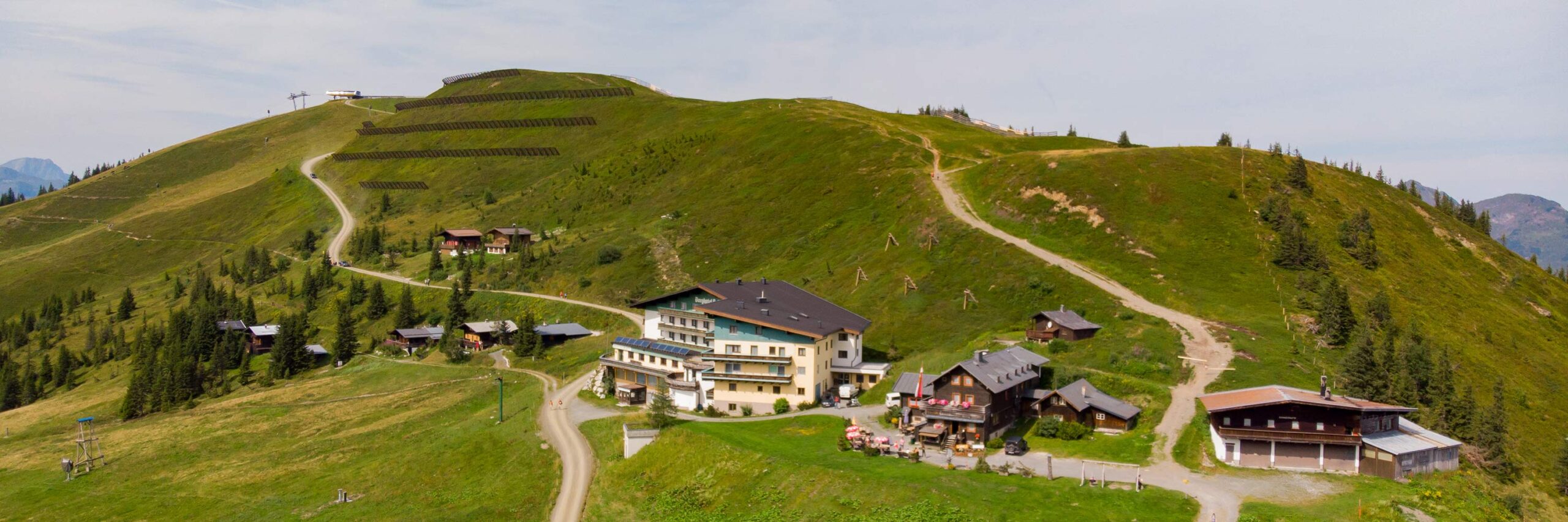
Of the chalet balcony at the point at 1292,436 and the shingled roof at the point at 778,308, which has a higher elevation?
the shingled roof at the point at 778,308

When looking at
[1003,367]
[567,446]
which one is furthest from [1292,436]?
[567,446]

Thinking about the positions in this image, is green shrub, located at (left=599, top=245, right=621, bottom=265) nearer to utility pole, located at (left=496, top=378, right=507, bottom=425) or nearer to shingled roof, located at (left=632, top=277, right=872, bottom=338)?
utility pole, located at (left=496, top=378, right=507, bottom=425)

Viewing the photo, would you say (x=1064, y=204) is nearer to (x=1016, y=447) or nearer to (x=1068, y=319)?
(x=1068, y=319)

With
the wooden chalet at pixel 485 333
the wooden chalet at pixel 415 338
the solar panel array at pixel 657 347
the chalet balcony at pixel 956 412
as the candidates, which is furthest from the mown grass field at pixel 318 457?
the chalet balcony at pixel 956 412

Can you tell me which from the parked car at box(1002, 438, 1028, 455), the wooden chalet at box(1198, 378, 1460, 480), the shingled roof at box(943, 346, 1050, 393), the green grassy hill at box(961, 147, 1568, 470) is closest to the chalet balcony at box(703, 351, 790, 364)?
the shingled roof at box(943, 346, 1050, 393)

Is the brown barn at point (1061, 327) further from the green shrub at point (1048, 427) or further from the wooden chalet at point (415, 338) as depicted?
the wooden chalet at point (415, 338)

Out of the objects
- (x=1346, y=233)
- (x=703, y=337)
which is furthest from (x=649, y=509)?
(x=1346, y=233)
